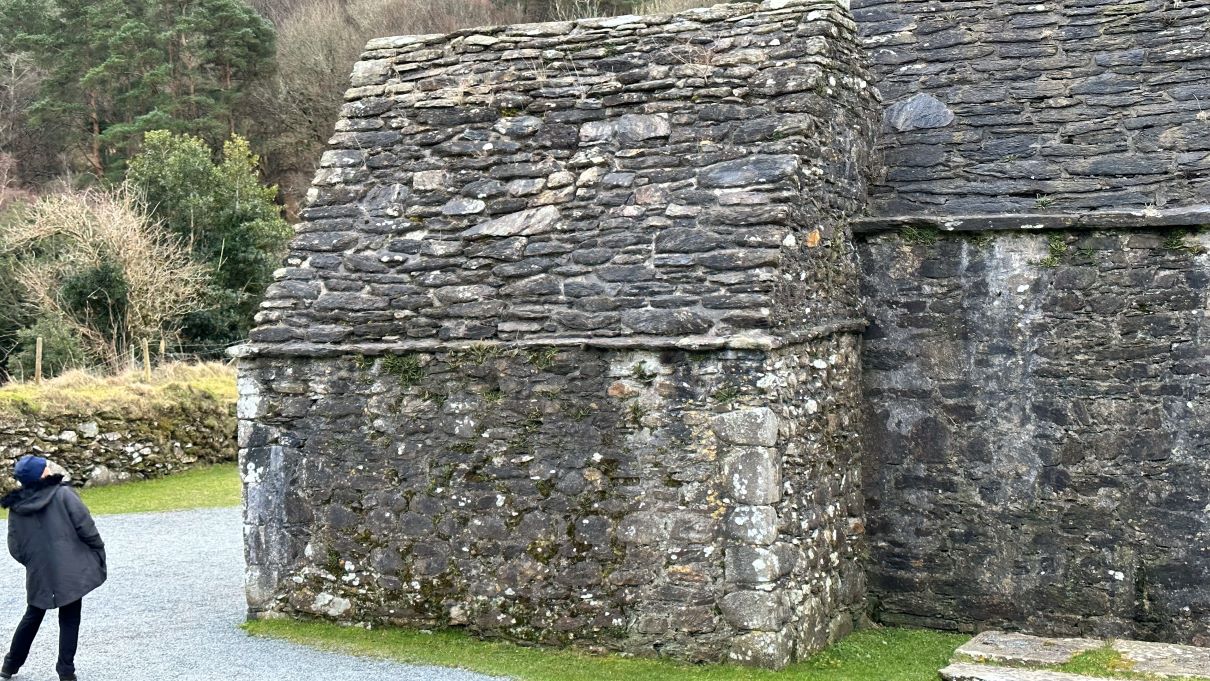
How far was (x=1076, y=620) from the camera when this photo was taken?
8.72 metres

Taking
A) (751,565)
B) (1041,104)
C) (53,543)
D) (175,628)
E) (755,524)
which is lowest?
(175,628)

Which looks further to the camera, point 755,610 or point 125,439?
→ point 125,439

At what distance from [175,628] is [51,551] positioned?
1973 millimetres

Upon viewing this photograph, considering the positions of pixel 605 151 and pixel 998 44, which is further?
pixel 998 44

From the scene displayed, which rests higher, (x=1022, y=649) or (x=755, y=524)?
(x=755, y=524)

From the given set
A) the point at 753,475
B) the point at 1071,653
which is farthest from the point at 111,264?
the point at 1071,653

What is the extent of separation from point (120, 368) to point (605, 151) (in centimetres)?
1564

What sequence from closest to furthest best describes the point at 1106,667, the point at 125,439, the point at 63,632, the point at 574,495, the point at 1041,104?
1. the point at 1106,667
2. the point at 63,632
3. the point at 574,495
4. the point at 1041,104
5. the point at 125,439

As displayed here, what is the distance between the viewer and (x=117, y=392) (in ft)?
59.3

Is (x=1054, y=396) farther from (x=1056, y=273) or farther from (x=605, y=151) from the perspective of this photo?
(x=605, y=151)

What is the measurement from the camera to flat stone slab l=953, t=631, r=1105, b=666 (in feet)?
25.1

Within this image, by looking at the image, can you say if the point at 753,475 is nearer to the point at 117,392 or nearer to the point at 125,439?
the point at 125,439

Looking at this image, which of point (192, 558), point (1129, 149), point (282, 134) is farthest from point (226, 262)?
point (1129, 149)

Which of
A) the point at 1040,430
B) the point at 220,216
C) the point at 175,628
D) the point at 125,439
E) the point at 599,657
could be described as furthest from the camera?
the point at 220,216
